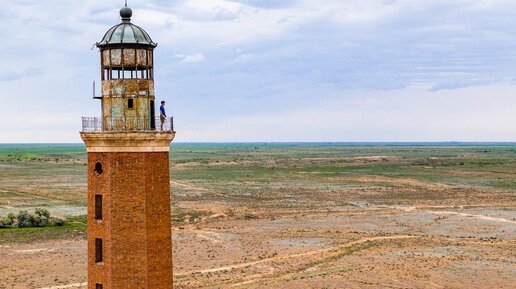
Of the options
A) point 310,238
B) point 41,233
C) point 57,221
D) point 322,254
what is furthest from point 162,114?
point 57,221

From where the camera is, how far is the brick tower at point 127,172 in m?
15.5

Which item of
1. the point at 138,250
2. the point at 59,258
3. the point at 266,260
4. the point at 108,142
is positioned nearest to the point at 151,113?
the point at 108,142

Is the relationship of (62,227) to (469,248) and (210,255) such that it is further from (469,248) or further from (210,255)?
(469,248)

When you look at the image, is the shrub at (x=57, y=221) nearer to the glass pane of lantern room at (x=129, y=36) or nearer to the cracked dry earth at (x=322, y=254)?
the cracked dry earth at (x=322, y=254)

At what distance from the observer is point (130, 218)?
50.9ft

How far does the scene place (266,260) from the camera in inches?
1478

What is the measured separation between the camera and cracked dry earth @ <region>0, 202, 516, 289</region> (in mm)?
32531

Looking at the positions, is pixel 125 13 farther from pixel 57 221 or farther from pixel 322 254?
pixel 57 221

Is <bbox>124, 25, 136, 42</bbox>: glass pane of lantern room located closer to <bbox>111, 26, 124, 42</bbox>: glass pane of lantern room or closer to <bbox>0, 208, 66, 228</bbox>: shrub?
<bbox>111, 26, 124, 42</bbox>: glass pane of lantern room

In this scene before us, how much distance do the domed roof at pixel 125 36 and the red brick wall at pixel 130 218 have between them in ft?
9.28

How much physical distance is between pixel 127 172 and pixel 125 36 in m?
3.44

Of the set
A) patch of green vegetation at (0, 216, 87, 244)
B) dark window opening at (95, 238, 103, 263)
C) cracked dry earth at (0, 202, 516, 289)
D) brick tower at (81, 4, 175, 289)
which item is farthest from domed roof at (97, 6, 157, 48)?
patch of green vegetation at (0, 216, 87, 244)

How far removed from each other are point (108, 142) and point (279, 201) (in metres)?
54.3

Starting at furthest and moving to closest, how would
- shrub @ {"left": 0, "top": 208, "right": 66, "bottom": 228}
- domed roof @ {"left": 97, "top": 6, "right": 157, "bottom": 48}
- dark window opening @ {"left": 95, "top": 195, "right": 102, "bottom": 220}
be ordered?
shrub @ {"left": 0, "top": 208, "right": 66, "bottom": 228} → dark window opening @ {"left": 95, "top": 195, "right": 102, "bottom": 220} → domed roof @ {"left": 97, "top": 6, "right": 157, "bottom": 48}
